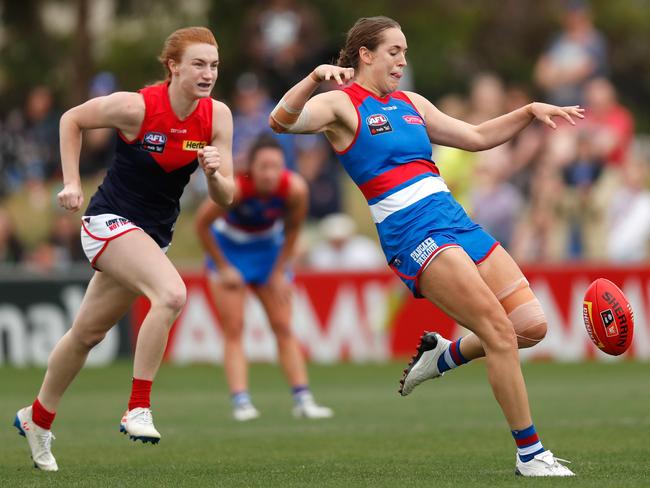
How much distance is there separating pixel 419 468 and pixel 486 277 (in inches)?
47.8

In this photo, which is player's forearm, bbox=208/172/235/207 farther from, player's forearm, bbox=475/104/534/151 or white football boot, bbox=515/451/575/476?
white football boot, bbox=515/451/575/476

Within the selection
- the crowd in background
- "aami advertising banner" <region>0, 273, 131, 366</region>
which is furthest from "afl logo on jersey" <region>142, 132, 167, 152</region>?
"aami advertising banner" <region>0, 273, 131, 366</region>

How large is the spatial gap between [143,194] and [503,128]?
86.0 inches

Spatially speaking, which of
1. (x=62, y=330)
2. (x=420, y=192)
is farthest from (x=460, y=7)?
(x=420, y=192)

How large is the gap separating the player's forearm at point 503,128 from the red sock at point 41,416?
3084 mm

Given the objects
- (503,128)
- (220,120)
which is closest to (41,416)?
(220,120)

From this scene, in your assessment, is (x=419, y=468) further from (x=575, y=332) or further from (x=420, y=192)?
(x=575, y=332)

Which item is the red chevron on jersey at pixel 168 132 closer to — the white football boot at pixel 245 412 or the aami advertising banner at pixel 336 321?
the white football boot at pixel 245 412

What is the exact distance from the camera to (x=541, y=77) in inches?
787

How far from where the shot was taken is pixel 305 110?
756 centimetres

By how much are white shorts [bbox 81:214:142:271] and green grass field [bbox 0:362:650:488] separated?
4.31ft

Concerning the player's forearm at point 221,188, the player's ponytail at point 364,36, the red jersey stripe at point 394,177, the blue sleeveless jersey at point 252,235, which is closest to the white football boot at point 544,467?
the red jersey stripe at point 394,177

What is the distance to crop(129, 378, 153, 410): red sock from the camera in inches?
300

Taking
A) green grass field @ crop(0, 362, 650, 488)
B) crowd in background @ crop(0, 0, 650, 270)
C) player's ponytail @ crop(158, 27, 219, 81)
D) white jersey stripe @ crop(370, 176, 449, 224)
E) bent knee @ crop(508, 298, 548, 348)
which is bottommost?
green grass field @ crop(0, 362, 650, 488)
